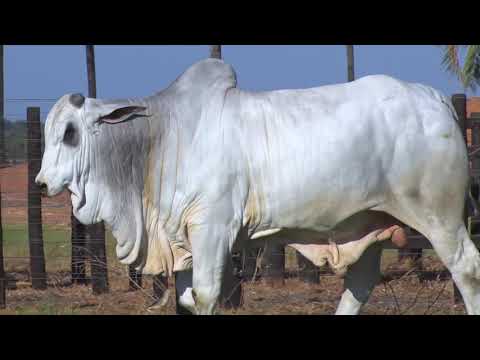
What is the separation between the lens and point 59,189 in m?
6.02

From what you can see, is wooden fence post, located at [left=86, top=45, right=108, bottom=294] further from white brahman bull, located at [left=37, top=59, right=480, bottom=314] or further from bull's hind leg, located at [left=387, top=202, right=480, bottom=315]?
bull's hind leg, located at [left=387, top=202, right=480, bottom=315]

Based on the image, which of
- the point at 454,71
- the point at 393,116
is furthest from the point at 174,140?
the point at 454,71

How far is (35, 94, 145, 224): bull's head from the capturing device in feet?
19.6

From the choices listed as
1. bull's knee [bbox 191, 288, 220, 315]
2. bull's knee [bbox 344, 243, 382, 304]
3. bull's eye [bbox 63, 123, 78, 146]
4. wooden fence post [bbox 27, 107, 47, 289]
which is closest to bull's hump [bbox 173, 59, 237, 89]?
bull's eye [bbox 63, 123, 78, 146]

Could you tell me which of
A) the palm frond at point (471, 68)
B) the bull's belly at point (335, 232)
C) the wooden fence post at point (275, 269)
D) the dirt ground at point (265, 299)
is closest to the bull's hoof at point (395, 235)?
the bull's belly at point (335, 232)

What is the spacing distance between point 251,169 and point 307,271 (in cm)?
364

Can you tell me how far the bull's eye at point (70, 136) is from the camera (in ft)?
19.6

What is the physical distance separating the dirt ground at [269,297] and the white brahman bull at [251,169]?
51.7 inches

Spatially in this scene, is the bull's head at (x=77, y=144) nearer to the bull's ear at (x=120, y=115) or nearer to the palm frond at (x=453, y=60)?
the bull's ear at (x=120, y=115)

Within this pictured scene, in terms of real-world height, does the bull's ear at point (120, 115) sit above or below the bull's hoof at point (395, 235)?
above

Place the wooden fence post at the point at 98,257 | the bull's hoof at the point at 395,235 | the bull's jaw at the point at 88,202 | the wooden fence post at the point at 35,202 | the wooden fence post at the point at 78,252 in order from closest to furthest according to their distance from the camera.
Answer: the bull's jaw at the point at 88,202 → the bull's hoof at the point at 395,235 → the wooden fence post at the point at 35,202 → the wooden fence post at the point at 98,257 → the wooden fence post at the point at 78,252

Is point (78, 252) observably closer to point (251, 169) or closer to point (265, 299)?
point (265, 299)

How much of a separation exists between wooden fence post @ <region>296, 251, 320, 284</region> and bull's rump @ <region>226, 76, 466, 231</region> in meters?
3.33

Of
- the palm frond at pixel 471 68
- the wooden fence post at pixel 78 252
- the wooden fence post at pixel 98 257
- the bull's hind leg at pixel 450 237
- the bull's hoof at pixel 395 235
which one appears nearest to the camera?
the bull's hind leg at pixel 450 237
